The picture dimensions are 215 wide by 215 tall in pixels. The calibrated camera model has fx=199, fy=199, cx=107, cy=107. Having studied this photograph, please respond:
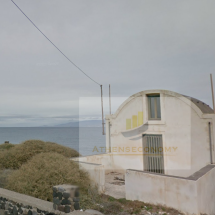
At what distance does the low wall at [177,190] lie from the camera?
21.6 feet

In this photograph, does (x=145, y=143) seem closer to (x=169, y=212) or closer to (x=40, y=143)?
(x=169, y=212)

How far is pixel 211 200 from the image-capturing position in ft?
25.5

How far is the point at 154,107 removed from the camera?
36.5 ft

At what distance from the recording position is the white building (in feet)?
22.9

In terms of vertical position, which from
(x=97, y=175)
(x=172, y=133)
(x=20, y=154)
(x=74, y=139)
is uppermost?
(x=172, y=133)

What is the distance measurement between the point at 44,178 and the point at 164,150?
6.26 metres

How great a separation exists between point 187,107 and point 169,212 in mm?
5108

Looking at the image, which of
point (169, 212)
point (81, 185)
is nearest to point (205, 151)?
point (169, 212)

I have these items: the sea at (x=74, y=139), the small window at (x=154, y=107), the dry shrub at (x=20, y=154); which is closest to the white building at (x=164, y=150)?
the small window at (x=154, y=107)

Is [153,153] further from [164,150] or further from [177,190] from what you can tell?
[177,190]

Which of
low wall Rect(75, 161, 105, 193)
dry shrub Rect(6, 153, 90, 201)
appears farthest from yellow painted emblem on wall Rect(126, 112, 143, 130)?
dry shrub Rect(6, 153, 90, 201)

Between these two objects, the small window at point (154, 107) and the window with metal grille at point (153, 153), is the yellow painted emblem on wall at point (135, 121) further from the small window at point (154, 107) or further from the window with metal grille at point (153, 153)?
the window with metal grille at point (153, 153)

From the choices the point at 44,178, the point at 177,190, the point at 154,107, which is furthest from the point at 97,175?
the point at 154,107

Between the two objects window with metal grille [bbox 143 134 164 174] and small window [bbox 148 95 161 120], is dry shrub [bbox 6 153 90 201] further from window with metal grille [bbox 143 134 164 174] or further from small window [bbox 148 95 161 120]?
small window [bbox 148 95 161 120]
